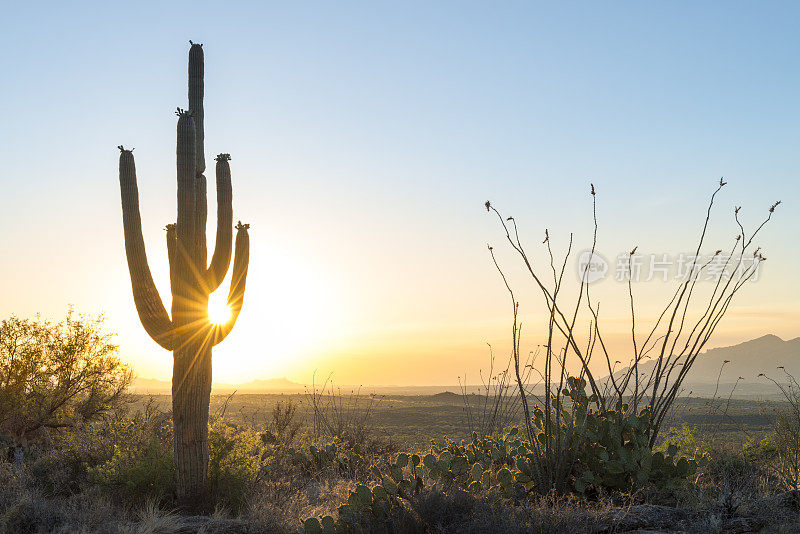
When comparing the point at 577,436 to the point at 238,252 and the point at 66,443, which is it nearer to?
the point at 238,252

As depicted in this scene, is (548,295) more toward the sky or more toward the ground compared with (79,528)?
more toward the sky

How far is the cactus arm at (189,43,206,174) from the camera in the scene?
9727 mm

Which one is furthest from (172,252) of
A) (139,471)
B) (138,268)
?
(139,471)

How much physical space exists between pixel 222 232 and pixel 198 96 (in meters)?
2.38

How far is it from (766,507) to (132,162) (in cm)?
968

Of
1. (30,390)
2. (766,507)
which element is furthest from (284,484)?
(30,390)

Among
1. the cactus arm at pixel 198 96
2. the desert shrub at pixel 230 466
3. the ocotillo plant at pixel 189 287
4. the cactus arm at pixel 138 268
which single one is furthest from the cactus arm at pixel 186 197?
the desert shrub at pixel 230 466

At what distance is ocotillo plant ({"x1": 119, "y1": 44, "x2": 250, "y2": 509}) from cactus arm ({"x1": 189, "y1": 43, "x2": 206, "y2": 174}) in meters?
0.02

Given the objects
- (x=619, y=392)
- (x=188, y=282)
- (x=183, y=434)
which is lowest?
(x=183, y=434)

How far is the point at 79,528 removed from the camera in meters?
6.61

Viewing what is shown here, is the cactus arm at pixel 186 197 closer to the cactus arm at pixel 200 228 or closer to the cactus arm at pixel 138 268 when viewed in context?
the cactus arm at pixel 200 228

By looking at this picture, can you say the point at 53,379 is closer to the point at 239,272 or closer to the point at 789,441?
the point at 239,272

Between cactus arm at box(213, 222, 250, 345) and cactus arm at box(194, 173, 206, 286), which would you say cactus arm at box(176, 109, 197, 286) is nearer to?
cactus arm at box(194, 173, 206, 286)

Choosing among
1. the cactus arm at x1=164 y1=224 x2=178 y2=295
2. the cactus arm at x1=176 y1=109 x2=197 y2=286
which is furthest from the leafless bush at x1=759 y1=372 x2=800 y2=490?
the cactus arm at x1=164 y1=224 x2=178 y2=295
